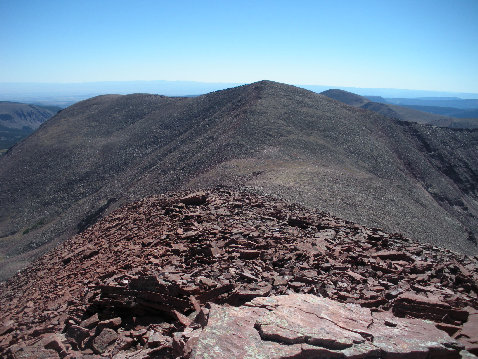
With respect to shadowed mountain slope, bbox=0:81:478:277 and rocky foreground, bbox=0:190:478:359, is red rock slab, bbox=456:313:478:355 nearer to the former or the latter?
rocky foreground, bbox=0:190:478:359

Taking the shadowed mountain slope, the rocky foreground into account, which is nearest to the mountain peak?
the shadowed mountain slope

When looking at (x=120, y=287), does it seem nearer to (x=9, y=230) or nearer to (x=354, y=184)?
(x=354, y=184)

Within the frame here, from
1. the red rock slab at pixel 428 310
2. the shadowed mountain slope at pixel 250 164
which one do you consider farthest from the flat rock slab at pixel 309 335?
the shadowed mountain slope at pixel 250 164

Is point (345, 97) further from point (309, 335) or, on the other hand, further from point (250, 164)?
point (309, 335)

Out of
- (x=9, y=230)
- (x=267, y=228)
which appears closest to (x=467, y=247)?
(x=267, y=228)

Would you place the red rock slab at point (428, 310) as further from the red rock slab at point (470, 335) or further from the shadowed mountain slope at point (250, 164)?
the shadowed mountain slope at point (250, 164)
